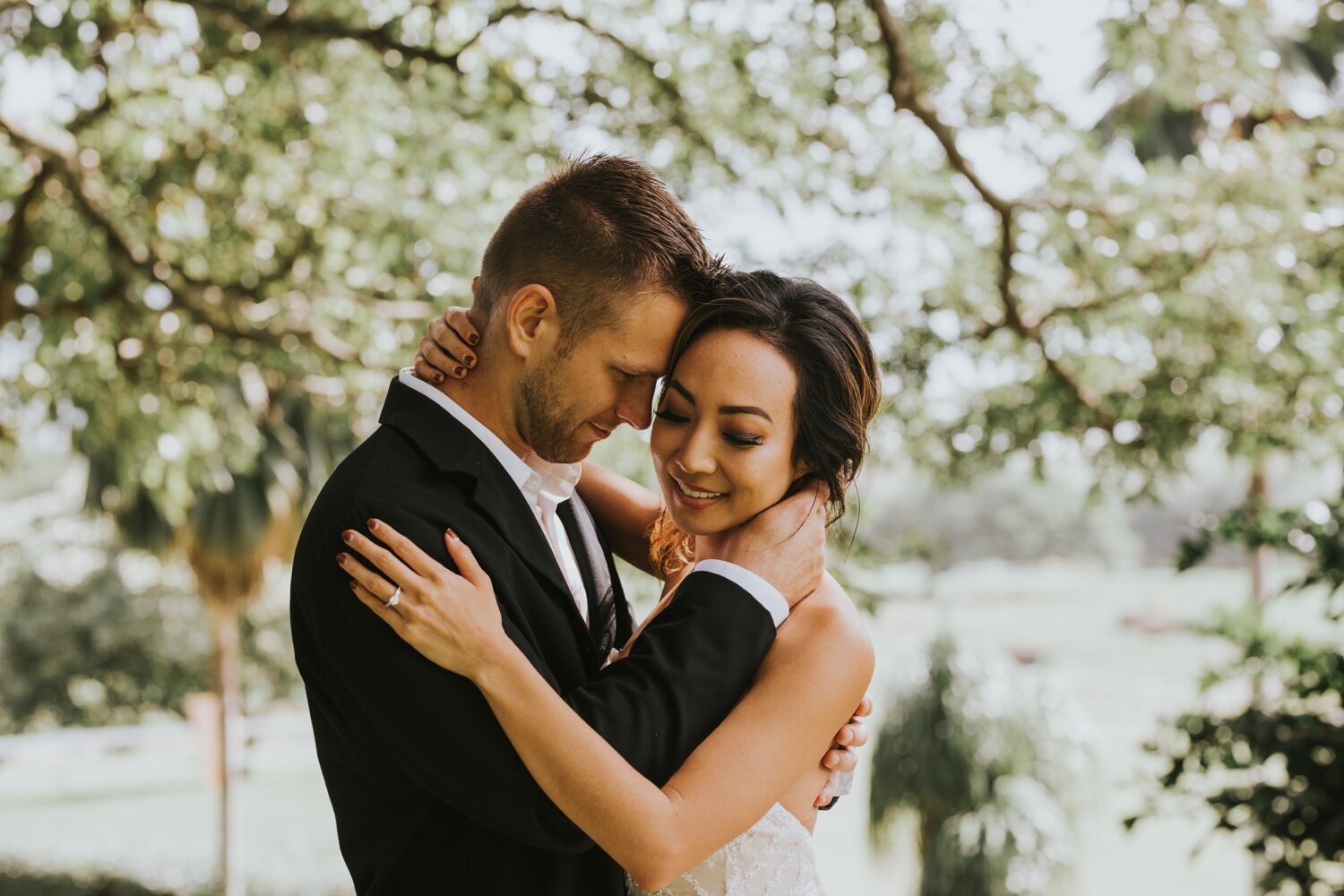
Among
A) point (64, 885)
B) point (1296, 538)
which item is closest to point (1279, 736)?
point (1296, 538)

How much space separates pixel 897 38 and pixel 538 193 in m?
2.93

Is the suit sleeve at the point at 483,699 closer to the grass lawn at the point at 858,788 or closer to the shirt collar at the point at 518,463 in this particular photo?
the shirt collar at the point at 518,463

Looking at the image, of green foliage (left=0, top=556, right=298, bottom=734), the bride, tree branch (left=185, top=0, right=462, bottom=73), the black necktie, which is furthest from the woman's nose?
green foliage (left=0, top=556, right=298, bottom=734)

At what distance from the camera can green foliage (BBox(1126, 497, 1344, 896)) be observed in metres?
3.76

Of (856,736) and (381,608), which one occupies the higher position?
(856,736)

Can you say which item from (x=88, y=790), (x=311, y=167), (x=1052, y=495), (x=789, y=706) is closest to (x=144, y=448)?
(x=311, y=167)

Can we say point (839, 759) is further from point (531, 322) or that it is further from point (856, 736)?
point (531, 322)

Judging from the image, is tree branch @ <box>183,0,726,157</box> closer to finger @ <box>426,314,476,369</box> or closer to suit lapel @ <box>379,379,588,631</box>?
finger @ <box>426,314,476,369</box>

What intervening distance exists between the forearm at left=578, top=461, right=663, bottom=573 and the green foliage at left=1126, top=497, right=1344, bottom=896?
6.48 ft

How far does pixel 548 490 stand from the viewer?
7.41 ft

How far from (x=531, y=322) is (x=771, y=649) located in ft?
2.13

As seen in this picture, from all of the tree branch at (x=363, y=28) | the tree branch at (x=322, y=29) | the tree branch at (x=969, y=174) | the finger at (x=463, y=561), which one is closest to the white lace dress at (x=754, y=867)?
the finger at (x=463, y=561)

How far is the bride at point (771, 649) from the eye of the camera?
5.72ft

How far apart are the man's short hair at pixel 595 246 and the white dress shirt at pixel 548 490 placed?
194 millimetres
